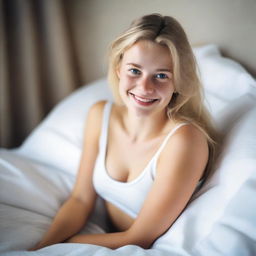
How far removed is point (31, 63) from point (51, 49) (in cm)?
10

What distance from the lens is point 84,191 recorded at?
96cm

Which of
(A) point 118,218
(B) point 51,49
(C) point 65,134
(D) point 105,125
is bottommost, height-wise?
(A) point 118,218

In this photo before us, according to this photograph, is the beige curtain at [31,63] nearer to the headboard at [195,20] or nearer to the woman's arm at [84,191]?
the headboard at [195,20]

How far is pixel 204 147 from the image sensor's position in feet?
2.47

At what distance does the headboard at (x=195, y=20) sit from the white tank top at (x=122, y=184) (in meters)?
0.26

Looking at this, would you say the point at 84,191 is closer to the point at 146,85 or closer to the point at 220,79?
the point at 146,85

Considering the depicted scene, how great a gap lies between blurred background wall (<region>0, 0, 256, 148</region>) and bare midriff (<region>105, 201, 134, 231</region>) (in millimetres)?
526

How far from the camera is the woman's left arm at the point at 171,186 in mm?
727

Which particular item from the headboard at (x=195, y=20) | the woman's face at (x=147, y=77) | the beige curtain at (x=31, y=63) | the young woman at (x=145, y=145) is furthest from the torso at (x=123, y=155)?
the beige curtain at (x=31, y=63)

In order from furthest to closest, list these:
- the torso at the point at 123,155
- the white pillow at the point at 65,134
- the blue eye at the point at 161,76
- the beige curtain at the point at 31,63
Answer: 1. the beige curtain at the point at 31,63
2. the white pillow at the point at 65,134
3. the torso at the point at 123,155
4. the blue eye at the point at 161,76

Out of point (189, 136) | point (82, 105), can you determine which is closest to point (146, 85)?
point (189, 136)

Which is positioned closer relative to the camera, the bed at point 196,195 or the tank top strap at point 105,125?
the bed at point 196,195

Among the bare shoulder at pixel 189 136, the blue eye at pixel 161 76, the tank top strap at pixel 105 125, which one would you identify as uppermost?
the blue eye at pixel 161 76

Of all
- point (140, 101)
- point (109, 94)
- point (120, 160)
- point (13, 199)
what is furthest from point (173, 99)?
point (13, 199)
